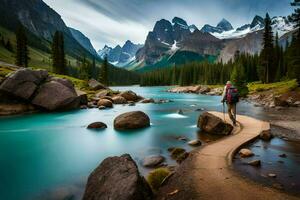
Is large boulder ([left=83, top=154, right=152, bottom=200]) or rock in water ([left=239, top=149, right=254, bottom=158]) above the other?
large boulder ([left=83, top=154, right=152, bottom=200])

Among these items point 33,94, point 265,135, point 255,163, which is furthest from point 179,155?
point 33,94

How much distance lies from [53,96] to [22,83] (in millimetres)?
4866

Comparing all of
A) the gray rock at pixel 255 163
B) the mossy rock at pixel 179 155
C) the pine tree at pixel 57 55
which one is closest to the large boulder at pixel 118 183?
the mossy rock at pixel 179 155

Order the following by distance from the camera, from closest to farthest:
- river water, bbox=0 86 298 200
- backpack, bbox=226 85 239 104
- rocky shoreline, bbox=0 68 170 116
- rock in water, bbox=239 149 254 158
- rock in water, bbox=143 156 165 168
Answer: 1. river water, bbox=0 86 298 200
2. rock in water, bbox=239 149 254 158
3. rock in water, bbox=143 156 165 168
4. backpack, bbox=226 85 239 104
5. rocky shoreline, bbox=0 68 170 116

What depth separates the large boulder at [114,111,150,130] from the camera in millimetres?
25969

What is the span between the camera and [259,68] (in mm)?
83125

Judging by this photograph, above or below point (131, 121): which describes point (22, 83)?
above

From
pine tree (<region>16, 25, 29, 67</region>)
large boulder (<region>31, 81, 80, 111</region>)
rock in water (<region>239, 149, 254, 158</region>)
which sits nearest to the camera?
rock in water (<region>239, 149, 254, 158</region>)

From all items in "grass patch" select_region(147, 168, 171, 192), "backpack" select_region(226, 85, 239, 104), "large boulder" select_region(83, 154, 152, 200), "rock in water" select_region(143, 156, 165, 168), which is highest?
"backpack" select_region(226, 85, 239, 104)

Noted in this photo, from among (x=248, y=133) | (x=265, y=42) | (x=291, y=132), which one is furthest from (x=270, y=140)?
(x=265, y=42)

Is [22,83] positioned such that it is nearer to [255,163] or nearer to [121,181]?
[121,181]

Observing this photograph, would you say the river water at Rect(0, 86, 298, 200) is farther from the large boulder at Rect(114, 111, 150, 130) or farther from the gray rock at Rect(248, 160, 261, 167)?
the gray rock at Rect(248, 160, 261, 167)

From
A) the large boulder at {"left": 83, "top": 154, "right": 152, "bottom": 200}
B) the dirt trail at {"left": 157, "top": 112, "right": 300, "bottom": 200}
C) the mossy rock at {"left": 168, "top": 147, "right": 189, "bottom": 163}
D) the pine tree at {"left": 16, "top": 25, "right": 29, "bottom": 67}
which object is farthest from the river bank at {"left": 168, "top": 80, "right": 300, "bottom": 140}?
the pine tree at {"left": 16, "top": 25, "right": 29, "bottom": 67}

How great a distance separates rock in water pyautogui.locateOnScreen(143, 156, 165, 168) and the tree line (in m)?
41.4
